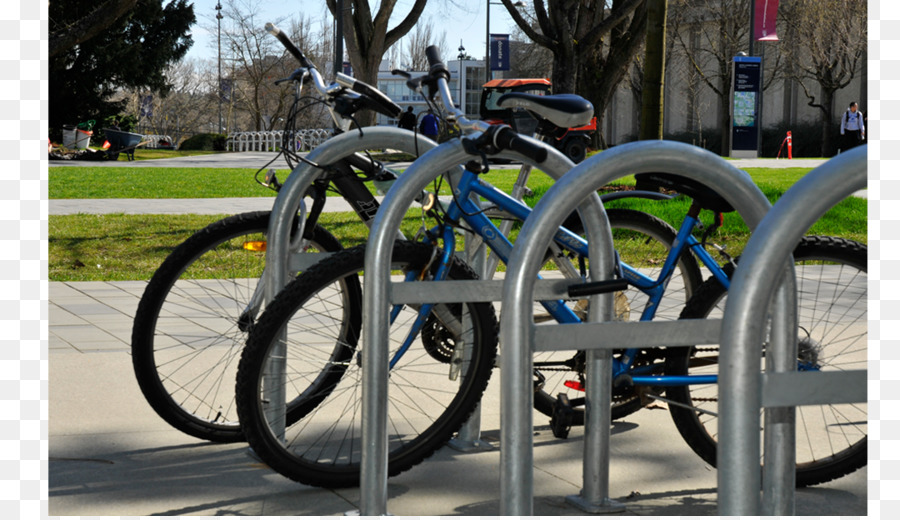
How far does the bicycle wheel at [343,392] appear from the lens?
3.02 metres

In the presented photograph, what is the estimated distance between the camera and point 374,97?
3.54 m

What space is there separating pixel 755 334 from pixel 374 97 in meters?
2.14

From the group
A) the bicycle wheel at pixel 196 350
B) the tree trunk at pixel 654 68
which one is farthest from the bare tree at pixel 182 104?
the bicycle wheel at pixel 196 350

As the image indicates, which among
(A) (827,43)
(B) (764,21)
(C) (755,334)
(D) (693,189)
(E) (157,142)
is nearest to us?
(C) (755,334)

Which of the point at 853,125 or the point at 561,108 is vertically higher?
the point at 853,125

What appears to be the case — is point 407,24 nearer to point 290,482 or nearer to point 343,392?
point 343,392

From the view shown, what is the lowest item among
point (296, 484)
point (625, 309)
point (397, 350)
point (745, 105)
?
point (296, 484)

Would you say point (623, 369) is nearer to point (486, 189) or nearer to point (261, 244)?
point (486, 189)

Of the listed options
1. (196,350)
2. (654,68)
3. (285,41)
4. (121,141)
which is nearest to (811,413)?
(285,41)

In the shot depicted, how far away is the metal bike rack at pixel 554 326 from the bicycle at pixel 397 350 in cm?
31

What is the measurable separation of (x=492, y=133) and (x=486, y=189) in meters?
0.71

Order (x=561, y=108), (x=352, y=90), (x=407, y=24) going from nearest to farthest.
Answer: (x=561, y=108), (x=352, y=90), (x=407, y=24)

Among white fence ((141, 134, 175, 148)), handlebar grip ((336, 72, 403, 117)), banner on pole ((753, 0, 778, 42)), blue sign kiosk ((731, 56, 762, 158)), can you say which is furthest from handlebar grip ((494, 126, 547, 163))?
white fence ((141, 134, 175, 148))

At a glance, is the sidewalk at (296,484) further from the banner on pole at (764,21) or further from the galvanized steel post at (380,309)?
the banner on pole at (764,21)
